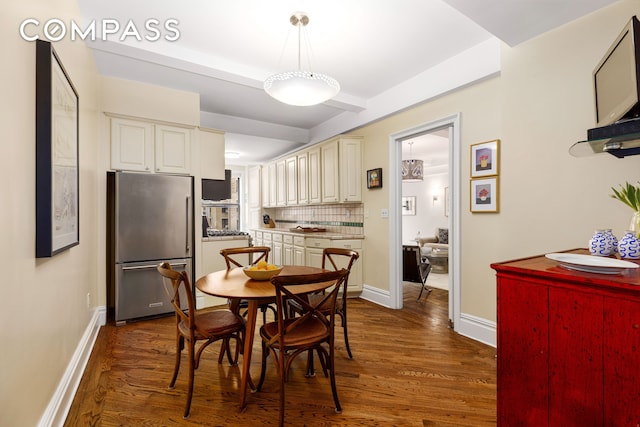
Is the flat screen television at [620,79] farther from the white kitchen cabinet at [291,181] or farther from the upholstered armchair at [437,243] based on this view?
the upholstered armchair at [437,243]

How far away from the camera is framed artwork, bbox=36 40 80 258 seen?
149cm

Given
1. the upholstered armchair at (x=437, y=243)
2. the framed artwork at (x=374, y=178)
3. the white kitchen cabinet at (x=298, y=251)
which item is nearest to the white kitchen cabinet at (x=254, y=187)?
the white kitchen cabinet at (x=298, y=251)

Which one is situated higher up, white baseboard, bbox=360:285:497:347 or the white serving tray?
the white serving tray

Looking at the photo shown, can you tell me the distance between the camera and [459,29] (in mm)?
2570

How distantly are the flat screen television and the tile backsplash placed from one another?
2.98m

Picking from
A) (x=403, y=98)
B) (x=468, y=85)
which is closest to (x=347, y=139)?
(x=403, y=98)

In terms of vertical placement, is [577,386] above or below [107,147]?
below

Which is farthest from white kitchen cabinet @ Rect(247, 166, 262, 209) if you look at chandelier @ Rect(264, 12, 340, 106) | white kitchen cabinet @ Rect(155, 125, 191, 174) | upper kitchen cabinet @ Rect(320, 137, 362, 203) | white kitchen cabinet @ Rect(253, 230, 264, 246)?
chandelier @ Rect(264, 12, 340, 106)

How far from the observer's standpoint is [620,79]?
146 centimetres

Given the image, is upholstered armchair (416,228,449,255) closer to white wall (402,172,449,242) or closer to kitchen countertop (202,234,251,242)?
white wall (402,172,449,242)

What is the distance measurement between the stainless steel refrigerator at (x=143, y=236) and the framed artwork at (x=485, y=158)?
307cm

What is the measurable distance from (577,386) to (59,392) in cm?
255

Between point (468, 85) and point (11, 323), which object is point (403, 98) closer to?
point (468, 85)

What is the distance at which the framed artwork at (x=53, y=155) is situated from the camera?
4.88ft
